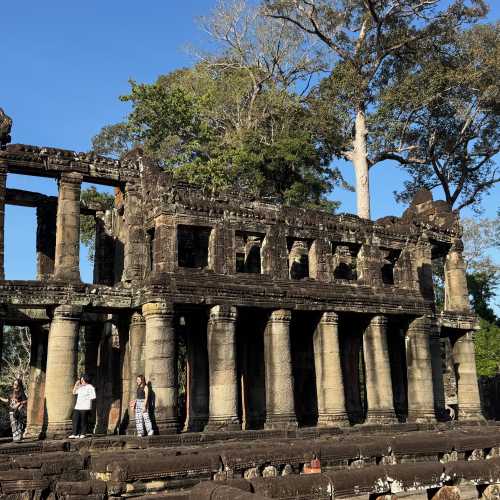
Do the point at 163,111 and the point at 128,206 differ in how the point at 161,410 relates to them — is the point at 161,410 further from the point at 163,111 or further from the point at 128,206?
the point at 163,111

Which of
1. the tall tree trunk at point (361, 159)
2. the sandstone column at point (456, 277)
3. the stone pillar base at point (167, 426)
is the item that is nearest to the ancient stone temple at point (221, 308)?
the stone pillar base at point (167, 426)

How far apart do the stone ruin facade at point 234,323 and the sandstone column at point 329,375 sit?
0.05 meters

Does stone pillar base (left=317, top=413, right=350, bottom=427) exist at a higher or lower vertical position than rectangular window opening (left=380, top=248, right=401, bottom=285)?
lower

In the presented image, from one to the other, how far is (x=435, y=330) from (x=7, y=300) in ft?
52.7

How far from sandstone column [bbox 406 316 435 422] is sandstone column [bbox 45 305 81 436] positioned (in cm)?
1188

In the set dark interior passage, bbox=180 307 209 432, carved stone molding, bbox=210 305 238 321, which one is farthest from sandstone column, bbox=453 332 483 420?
carved stone molding, bbox=210 305 238 321

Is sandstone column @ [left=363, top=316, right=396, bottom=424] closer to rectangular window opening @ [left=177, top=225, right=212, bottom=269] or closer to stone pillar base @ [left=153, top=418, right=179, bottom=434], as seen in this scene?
rectangular window opening @ [left=177, top=225, right=212, bottom=269]

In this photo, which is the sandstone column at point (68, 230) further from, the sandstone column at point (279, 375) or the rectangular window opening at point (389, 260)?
the rectangular window opening at point (389, 260)

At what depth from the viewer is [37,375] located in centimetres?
2214

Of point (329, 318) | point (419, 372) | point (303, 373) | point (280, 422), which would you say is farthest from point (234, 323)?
point (419, 372)

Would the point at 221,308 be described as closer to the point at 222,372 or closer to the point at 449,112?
the point at 222,372

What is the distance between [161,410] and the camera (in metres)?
17.3

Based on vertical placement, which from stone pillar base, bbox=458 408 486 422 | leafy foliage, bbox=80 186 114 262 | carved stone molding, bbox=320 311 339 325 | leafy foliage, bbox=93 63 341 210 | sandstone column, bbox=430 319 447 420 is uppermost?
leafy foliage, bbox=93 63 341 210

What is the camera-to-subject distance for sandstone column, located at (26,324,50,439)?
21609mm
